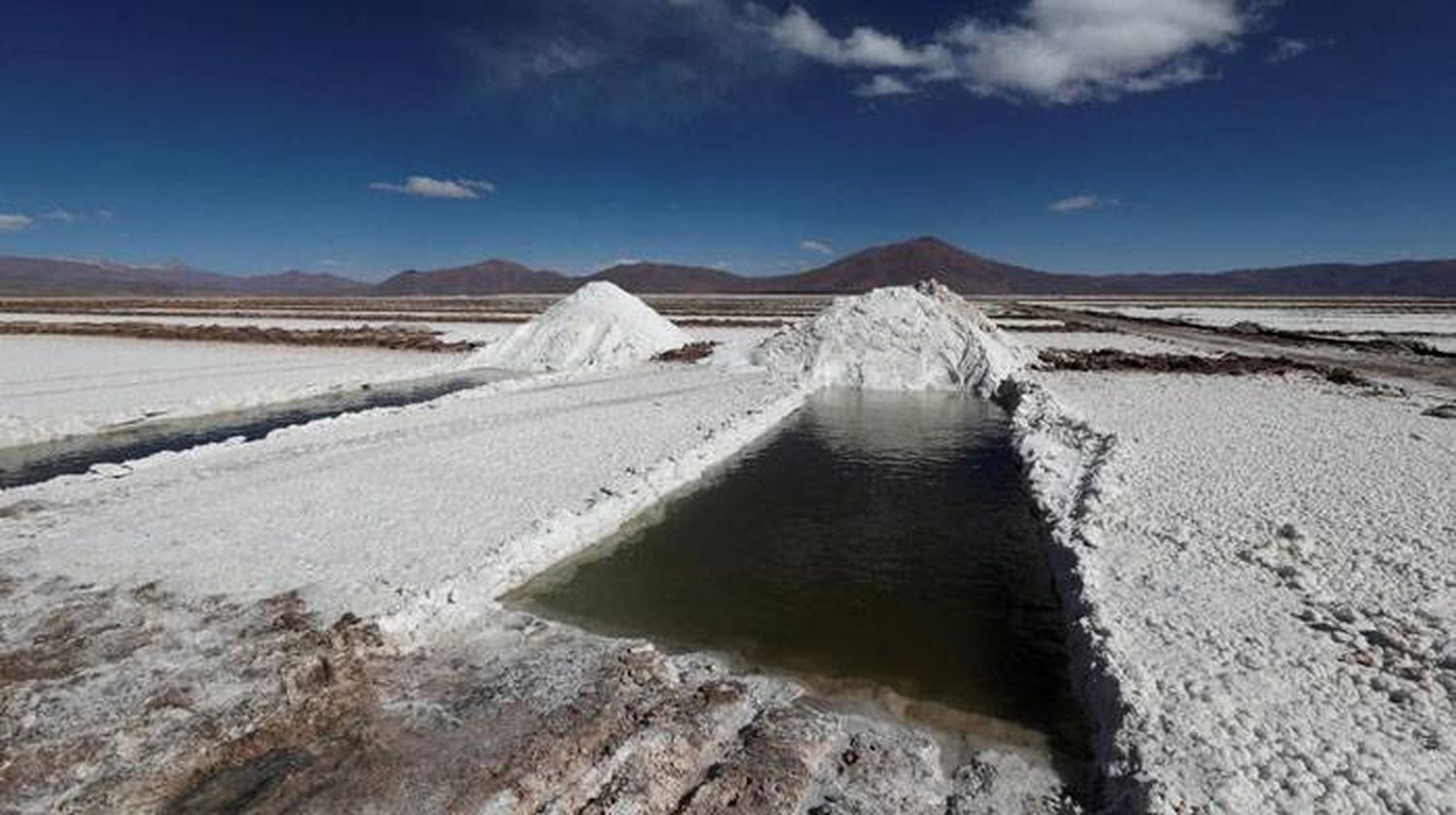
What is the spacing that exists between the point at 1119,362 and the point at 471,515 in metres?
23.6

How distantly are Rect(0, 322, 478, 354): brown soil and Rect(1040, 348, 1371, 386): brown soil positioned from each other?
22749 mm

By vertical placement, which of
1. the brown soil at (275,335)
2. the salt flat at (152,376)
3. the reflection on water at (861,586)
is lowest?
the reflection on water at (861,586)

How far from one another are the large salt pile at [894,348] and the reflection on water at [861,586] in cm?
997

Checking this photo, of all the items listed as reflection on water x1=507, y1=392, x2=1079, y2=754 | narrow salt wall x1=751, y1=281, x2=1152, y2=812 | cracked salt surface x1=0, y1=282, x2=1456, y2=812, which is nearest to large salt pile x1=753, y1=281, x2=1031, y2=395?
narrow salt wall x1=751, y1=281, x2=1152, y2=812

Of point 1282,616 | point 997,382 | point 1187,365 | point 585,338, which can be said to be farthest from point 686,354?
point 1282,616

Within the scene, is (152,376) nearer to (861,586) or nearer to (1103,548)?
(861,586)

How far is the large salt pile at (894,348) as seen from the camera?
24.9m

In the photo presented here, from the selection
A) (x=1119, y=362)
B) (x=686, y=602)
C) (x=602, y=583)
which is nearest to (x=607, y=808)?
(x=686, y=602)

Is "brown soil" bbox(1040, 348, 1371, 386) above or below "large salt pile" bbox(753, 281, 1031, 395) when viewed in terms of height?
below

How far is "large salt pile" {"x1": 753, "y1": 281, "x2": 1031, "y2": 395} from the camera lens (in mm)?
24859

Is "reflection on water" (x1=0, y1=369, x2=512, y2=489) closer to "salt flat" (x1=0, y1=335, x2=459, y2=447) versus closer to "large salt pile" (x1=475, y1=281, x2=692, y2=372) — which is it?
"salt flat" (x1=0, y1=335, x2=459, y2=447)

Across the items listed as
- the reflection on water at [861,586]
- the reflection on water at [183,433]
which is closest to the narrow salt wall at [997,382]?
the reflection on water at [861,586]

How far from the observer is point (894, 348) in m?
26.0

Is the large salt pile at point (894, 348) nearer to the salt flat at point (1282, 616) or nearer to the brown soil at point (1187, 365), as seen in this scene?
the brown soil at point (1187, 365)
